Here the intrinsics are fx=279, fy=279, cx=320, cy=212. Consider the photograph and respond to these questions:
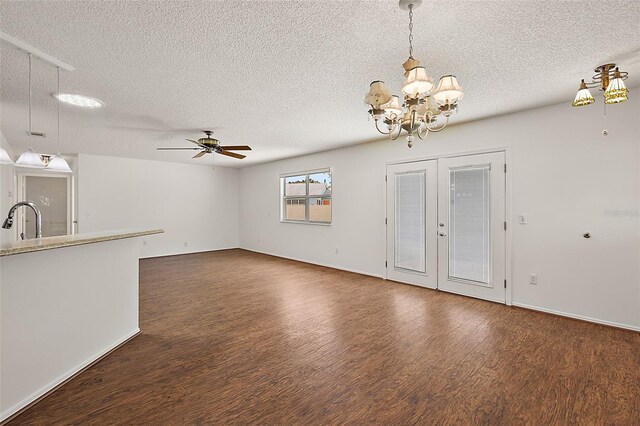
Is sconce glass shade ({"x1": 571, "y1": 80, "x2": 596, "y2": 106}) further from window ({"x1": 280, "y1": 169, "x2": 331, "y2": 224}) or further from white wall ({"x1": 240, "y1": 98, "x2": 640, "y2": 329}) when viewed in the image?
window ({"x1": 280, "y1": 169, "x2": 331, "y2": 224})

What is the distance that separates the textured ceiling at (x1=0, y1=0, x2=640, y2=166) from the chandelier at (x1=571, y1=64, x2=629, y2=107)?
0.28ft

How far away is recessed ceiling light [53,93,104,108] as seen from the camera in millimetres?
3004

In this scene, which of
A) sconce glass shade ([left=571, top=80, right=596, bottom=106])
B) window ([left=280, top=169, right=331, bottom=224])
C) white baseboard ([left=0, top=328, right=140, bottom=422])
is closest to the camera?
white baseboard ([left=0, top=328, right=140, bottom=422])

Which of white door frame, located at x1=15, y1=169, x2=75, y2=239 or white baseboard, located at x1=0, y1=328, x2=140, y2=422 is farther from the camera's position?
white door frame, located at x1=15, y1=169, x2=75, y2=239

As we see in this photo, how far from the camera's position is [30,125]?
394 cm

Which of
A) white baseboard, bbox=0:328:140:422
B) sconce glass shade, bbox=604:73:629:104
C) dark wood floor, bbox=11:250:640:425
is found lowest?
dark wood floor, bbox=11:250:640:425

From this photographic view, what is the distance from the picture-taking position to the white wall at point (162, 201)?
6492 millimetres

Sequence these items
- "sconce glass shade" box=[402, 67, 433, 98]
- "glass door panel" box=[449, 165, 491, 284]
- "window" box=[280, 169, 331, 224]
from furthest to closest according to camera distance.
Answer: "window" box=[280, 169, 331, 224]
"glass door panel" box=[449, 165, 491, 284]
"sconce glass shade" box=[402, 67, 433, 98]

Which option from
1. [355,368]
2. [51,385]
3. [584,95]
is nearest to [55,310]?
[51,385]

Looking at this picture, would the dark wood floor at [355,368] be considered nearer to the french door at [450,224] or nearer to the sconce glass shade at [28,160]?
the french door at [450,224]

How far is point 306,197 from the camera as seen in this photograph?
6816 millimetres

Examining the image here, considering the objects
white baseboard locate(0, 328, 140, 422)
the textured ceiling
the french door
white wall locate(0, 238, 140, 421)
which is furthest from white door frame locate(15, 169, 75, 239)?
the french door

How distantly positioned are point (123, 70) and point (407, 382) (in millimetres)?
3503

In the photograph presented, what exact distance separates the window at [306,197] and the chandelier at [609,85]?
4249 millimetres
